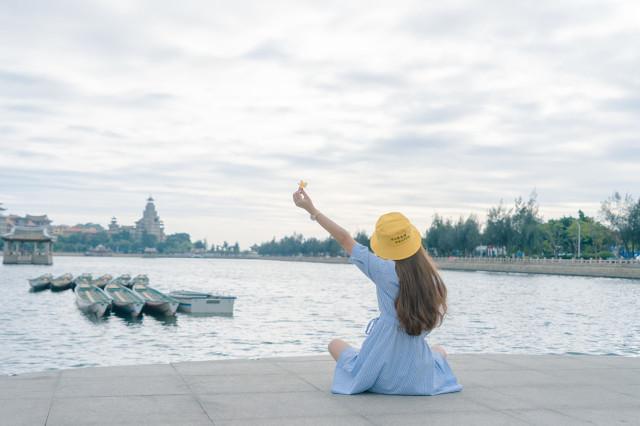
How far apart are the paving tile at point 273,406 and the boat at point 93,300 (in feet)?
96.8

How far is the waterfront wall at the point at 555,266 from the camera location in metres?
77.7

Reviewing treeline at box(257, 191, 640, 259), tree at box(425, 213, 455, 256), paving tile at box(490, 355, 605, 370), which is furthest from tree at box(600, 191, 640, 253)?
paving tile at box(490, 355, 605, 370)

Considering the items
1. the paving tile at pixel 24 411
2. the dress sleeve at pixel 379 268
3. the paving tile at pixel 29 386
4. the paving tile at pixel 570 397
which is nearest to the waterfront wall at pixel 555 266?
the paving tile at pixel 570 397

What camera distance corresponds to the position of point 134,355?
21.0 m

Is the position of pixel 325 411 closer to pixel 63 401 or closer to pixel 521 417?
pixel 521 417

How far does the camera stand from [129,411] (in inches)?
196

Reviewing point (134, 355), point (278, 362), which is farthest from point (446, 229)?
point (278, 362)

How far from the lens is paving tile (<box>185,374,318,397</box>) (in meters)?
5.92

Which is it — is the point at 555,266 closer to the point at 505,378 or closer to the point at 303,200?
the point at 505,378

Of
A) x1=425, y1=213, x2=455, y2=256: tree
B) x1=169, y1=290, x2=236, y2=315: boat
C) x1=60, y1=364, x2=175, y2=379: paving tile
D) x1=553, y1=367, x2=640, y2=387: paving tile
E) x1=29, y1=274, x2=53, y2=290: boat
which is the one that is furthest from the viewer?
x1=425, y1=213, x2=455, y2=256: tree

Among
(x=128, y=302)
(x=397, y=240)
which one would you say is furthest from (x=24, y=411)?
(x=128, y=302)

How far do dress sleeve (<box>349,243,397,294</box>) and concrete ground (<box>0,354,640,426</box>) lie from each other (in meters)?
1.08

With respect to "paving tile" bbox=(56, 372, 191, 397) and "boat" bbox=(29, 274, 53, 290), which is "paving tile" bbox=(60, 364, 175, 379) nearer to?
"paving tile" bbox=(56, 372, 191, 397)

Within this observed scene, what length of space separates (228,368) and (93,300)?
32.1 m
